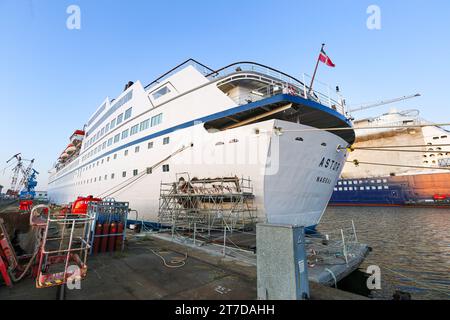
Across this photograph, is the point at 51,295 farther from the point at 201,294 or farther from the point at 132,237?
the point at 132,237

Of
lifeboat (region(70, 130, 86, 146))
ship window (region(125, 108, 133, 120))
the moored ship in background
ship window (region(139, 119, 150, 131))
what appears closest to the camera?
ship window (region(139, 119, 150, 131))

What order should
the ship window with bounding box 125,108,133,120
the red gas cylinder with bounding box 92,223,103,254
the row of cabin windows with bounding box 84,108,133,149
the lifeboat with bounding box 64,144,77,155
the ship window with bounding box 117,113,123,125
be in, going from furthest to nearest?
the lifeboat with bounding box 64,144,77,155
the ship window with bounding box 117,113,123,125
the row of cabin windows with bounding box 84,108,133,149
the ship window with bounding box 125,108,133,120
the red gas cylinder with bounding box 92,223,103,254

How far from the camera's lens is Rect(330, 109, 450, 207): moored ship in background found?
40.2 m

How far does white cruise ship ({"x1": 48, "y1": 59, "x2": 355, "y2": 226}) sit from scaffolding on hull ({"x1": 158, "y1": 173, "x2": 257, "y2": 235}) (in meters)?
0.46

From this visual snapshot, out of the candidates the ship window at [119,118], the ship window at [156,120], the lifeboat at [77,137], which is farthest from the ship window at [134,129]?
the lifeboat at [77,137]

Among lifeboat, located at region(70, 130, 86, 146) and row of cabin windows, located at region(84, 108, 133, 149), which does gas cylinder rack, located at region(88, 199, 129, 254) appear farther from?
lifeboat, located at region(70, 130, 86, 146)

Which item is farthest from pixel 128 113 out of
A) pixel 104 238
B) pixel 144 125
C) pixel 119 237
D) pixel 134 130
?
pixel 104 238

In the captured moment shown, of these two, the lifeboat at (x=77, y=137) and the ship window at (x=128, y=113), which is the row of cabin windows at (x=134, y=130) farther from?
the lifeboat at (x=77, y=137)

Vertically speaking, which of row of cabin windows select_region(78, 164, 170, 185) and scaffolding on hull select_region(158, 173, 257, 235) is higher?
row of cabin windows select_region(78, 164, 170, 185)

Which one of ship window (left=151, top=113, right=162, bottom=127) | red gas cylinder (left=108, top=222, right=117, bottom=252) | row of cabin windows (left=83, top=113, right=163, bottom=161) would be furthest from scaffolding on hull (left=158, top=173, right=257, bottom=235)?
ship window (left=151, top=113, right=162, bottom=127)

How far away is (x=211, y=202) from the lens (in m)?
12.0

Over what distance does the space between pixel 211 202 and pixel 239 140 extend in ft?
13.2
